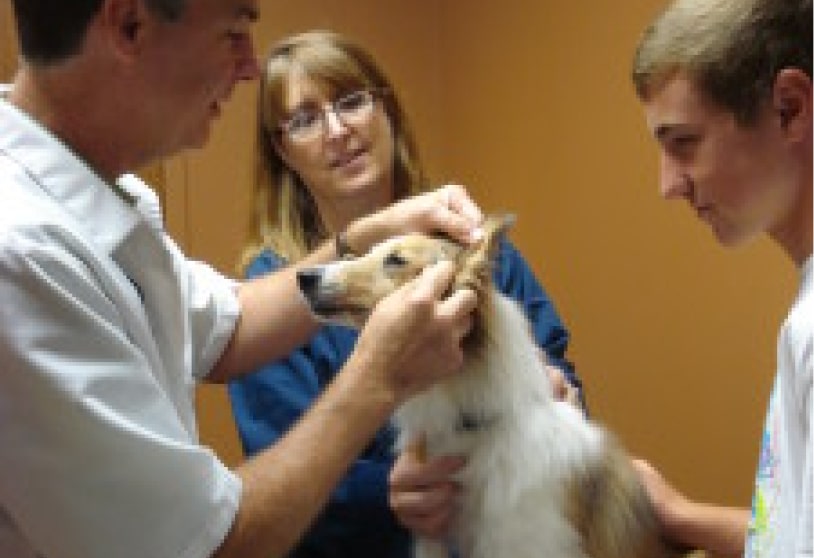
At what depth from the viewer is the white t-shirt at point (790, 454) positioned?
0.83 meters

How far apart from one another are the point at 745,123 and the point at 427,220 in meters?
0.57

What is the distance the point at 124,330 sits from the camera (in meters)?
1.07

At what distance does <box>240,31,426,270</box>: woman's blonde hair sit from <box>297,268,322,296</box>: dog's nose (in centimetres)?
35

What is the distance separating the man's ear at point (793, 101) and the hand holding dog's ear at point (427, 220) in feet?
1.69

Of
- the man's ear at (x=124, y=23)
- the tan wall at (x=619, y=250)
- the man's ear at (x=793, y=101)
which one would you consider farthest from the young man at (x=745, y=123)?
the tan wall at (x=619, y=250)

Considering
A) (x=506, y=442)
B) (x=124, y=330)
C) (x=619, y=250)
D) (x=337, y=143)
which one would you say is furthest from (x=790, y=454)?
(x=619, y=250)

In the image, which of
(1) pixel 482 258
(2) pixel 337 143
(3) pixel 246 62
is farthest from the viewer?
(2) pixel 337 143

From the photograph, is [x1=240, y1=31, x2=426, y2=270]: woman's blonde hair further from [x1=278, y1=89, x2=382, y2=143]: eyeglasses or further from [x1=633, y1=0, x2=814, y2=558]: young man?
[x1=633, y1=0, x2=814, y2=558]: young man

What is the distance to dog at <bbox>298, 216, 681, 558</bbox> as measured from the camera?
4.59 ft

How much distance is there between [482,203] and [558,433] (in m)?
1.75

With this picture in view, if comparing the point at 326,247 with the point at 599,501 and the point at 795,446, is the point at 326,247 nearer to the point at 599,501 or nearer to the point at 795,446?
the point at 599,501

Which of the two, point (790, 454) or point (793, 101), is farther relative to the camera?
point (793, 101)

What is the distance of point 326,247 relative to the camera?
1600 mm

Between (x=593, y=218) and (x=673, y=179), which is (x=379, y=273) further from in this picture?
(x=593, y=218)
